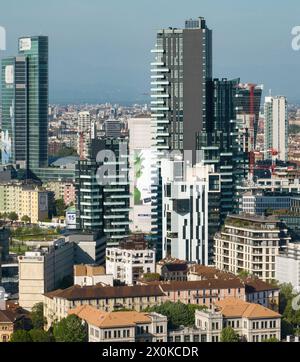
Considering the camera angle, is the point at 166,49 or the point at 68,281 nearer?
the point at 68,281

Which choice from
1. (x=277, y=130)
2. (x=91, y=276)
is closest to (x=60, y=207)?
(x=277, y=130)

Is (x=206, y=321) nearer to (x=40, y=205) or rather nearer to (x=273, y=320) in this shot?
(x=273, y=320)

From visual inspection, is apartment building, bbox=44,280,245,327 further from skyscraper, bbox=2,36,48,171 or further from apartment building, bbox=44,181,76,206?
skyscraper, bbox=2,36,48,171

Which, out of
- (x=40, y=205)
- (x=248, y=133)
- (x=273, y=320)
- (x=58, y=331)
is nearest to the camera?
(x=58, y=331)

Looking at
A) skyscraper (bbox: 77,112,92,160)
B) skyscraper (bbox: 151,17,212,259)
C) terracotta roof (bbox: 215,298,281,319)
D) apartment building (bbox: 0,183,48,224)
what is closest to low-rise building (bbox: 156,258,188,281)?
terracotta roof (bbox: 215,298,281,319)
